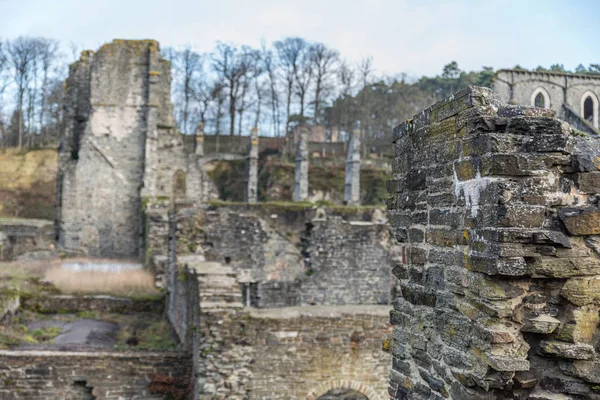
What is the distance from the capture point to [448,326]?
12.7 feet

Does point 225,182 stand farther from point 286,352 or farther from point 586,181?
point 586,181

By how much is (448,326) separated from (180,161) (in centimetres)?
2587

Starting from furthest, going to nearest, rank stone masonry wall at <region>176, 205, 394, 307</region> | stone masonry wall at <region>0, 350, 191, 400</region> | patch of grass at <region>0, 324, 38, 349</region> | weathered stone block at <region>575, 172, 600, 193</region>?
1. stone masonry wall at <region>176, 205, 394, 307</region>
2. patch of grass at <region>0, 324, 38, 349</region>
3. stone masonry wall at <region>0, 350, 191, 400</region>
4. weathered stone block at <region>575, 172, 600, 193</region>

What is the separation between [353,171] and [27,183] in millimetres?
22769

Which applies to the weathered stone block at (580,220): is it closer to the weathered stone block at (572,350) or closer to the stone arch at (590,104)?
the weathered stone block at (572,350)

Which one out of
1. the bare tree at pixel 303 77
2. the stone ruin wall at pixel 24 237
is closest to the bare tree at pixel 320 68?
the bare tree at pixel 303 77

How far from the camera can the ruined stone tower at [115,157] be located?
1056 inches

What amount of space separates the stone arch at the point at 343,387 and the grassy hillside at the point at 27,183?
113ft

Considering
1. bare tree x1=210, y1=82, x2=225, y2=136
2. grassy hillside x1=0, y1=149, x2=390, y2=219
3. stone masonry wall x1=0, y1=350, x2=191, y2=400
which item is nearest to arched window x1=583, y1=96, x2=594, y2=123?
stone masonry wall x1=0, y1=350, x2=191, y2=400

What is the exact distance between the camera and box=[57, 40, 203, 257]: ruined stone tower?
88.0ft

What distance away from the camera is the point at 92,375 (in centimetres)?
941

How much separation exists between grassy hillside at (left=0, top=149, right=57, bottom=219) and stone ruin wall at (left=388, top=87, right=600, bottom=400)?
128 ft

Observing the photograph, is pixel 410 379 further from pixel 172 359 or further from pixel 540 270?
pixel 172 359

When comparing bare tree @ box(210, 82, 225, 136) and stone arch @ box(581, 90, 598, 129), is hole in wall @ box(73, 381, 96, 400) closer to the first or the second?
stone arch @ box(581, 90, 598, 129)
